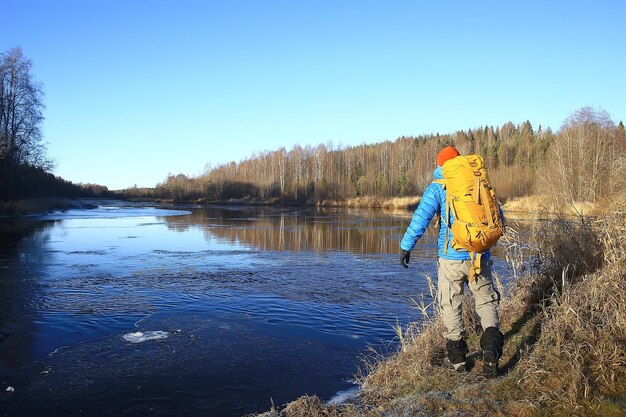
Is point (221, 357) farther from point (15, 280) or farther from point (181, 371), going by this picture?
point (15, 280)

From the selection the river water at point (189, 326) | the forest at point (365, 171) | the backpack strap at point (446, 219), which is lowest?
the river water at point (189, 326)

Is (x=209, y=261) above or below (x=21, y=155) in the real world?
below

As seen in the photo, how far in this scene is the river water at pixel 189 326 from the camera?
4.88 meters

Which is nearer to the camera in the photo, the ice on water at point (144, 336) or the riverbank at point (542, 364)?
the riverbank at point (542, 364)

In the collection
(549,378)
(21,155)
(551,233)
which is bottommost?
(549,378)

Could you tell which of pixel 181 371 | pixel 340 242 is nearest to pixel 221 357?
pixel 181 371

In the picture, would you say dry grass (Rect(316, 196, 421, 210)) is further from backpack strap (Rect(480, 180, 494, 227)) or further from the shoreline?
backpack strap (Rect(480, 180, 494, 227))

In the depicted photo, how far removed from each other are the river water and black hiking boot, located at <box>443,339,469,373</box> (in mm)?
1365

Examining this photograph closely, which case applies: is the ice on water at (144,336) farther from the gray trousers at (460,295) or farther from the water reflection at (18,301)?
the gray trousers at (460,295)

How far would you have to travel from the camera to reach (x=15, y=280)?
36.1 ft

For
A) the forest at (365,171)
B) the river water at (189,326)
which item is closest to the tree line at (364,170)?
the forest at (365,171)

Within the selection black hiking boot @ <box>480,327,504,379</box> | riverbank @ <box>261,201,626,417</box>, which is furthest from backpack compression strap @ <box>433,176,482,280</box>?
riverbank @ <box>261,201,626,417</box>

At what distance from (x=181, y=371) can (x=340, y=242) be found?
15.3 meters

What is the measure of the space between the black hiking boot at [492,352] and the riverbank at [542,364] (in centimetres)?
8
